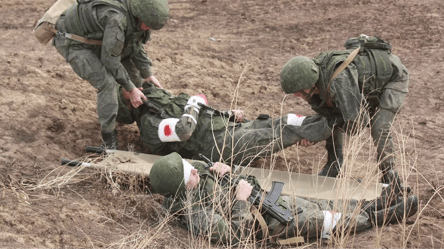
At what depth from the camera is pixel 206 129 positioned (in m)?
5.39

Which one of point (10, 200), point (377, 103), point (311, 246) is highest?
point (377, 103)

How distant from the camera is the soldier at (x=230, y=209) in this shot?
13.2ft

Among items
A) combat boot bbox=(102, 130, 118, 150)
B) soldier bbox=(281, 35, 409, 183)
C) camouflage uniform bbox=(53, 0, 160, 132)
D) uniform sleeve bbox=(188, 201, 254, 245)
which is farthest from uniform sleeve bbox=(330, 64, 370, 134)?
combat boot bbox=(102, 130, 118, 150)

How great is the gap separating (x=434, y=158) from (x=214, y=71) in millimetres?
3480

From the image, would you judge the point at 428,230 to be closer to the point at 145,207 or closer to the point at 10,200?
the point at 145,207

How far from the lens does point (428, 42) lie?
8.88 meters

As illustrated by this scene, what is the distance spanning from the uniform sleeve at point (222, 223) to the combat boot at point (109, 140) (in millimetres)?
1765

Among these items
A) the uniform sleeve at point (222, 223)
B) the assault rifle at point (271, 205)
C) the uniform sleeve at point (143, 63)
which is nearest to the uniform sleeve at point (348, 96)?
the assault rifle at point (271, 205)

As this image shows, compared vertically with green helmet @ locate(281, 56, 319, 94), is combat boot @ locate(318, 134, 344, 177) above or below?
below

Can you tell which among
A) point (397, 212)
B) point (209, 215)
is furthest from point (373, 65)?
point (209, 215)

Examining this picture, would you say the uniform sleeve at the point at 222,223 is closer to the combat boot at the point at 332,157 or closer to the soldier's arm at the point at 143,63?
the combat boot at the point at 332,157

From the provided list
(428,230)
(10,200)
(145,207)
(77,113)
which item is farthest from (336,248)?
(77,113)

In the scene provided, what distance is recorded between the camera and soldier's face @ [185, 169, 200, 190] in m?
4.14

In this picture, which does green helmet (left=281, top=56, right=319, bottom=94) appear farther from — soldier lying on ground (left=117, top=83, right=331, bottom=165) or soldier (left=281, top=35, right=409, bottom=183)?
soldier lying on ground (left=117, top=83, right=331, bottom=165)
